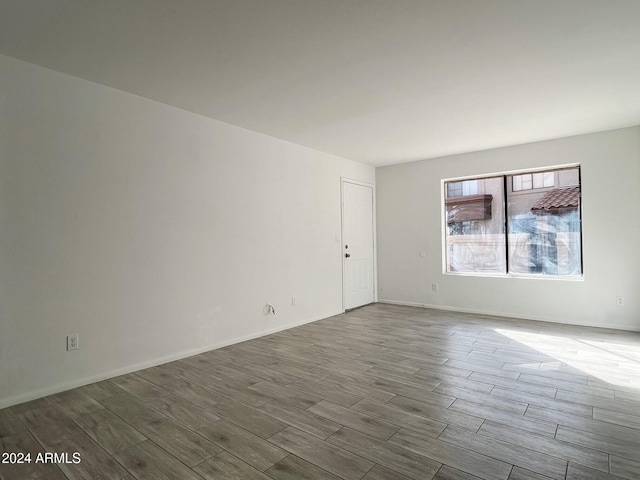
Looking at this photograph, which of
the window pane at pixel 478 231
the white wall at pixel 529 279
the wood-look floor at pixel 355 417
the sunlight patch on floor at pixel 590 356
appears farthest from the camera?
the window pane at pixel 478 231

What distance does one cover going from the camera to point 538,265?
5.34 m

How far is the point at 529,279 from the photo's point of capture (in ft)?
17.3

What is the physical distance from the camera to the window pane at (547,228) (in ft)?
16.6

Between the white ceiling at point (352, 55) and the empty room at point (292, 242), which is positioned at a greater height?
the white ceiling at point (352, 55)

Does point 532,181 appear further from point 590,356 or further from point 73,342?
point 73,342

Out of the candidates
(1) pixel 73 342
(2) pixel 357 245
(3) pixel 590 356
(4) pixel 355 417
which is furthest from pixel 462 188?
(1) pixel 73 342

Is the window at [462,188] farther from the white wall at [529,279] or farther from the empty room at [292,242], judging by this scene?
the empty room at [292,242]

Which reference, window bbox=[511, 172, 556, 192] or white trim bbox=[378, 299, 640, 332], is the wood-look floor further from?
window bbox=[511, 172, 556, 192]

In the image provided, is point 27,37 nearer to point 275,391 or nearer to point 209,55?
point 209,55

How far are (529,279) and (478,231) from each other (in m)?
1.07

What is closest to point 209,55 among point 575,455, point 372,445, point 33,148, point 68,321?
point 33,148

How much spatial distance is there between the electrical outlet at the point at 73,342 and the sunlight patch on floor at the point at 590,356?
395 cm

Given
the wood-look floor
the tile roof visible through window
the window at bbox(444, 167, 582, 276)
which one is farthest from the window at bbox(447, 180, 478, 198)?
the wood-look floor

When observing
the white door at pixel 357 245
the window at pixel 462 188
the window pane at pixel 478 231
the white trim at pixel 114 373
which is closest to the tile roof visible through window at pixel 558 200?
the window pane at pixel 478 231
